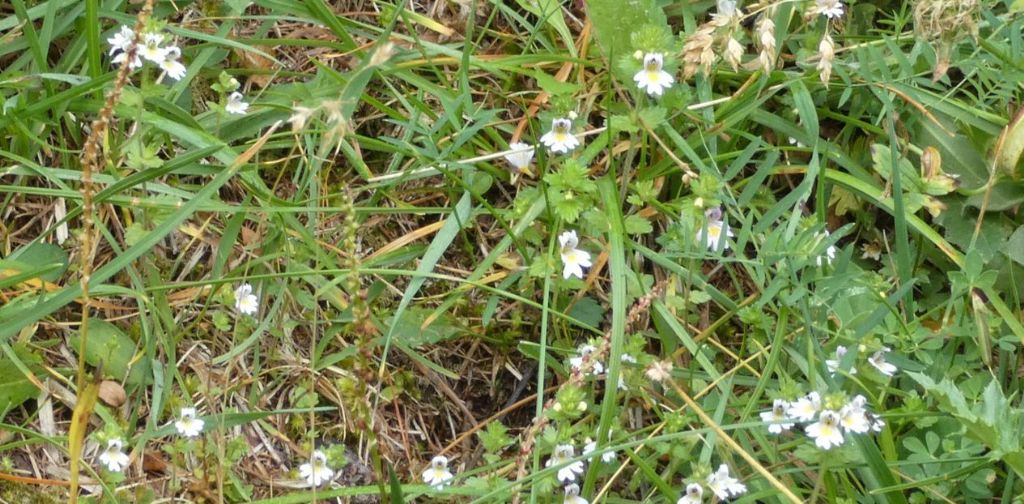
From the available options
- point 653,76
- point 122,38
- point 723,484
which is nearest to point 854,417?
point 723,484

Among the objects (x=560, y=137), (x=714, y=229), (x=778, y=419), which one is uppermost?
(x=560, y=137)

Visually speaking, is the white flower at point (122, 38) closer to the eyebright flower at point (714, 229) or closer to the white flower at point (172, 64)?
the white flower at point (172, 64)

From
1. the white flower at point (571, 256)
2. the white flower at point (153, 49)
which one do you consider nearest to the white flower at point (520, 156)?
the white flower at point (571, 256)

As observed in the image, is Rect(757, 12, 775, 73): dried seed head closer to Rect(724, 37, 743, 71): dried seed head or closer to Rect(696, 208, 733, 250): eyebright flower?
Rect(724, 37, 743, 71): dried seed head

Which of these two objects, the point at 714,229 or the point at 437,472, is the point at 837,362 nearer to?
the point at 714,229

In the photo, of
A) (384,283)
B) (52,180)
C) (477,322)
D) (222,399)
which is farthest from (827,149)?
(52,180)

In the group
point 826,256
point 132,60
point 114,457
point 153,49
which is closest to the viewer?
point 132,60

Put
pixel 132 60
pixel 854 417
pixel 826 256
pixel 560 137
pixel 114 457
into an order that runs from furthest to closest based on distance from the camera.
A: 1. pixel 560 137
2. pixel 826 256
3. pixel 114 457
4. pixel 854 417
5. pixel 132 60

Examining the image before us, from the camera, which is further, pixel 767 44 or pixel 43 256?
pixel 43 256

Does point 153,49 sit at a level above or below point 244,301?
above

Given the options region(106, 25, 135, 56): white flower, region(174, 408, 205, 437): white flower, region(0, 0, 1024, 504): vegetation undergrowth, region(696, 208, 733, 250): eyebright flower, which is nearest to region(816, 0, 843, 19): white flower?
region(0, 0, 1024, 504): vegetation undergrowth
